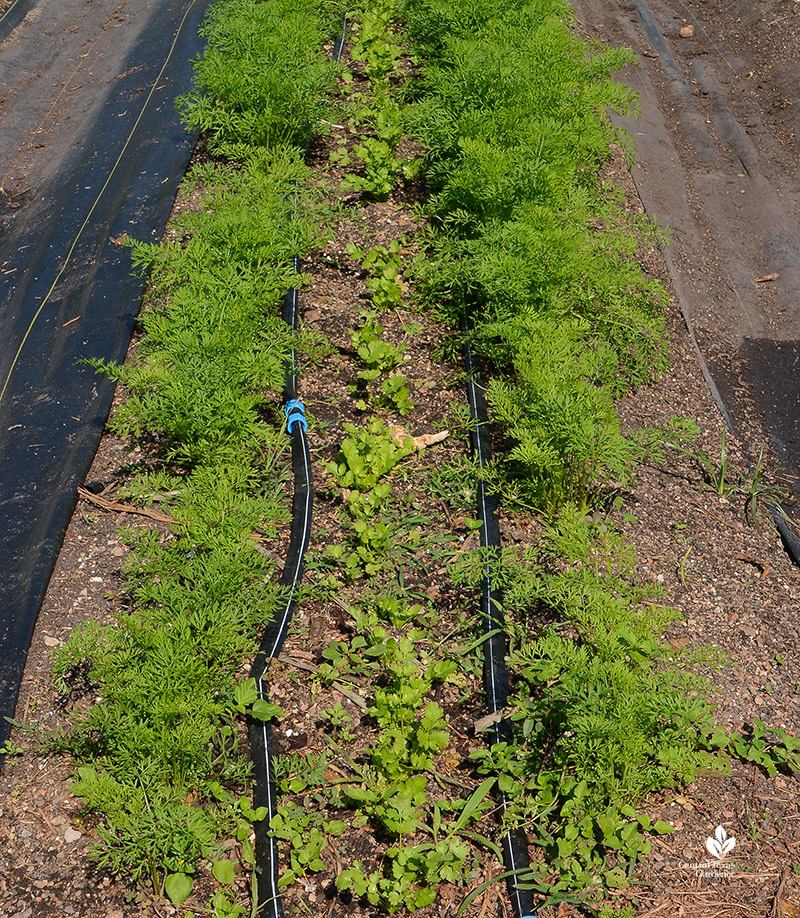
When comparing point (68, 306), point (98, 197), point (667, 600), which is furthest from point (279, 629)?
point (98, 197)

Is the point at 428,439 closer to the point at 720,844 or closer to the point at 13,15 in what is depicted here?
the point at 720,844

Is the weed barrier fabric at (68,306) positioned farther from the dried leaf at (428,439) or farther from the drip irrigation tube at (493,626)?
the drip irrigation tube at (493,626)

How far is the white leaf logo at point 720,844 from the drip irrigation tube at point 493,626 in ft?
2.08

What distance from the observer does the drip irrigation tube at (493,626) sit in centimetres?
288

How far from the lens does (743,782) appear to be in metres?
3.15

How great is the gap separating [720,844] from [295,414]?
2621 millimetres

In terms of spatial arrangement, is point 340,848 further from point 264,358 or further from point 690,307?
point 690,307

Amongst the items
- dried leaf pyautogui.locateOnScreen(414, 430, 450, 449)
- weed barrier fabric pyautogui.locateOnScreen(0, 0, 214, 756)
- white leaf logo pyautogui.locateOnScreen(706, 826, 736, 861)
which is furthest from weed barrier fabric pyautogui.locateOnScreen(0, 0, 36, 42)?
white leaf logo pyautogui.locateOnScreen(706, 826, 736, 861)

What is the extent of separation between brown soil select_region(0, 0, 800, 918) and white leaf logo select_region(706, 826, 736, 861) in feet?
0.08

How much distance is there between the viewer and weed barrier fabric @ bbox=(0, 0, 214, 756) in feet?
12.7

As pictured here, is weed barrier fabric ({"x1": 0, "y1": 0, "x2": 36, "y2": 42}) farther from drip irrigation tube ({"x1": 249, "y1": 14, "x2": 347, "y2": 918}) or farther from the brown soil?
drip irrigation tube ({"x1": 249, "y1": 14, "x2": 347, "y2": 918})

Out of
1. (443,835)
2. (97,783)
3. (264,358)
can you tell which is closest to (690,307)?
(264,358)

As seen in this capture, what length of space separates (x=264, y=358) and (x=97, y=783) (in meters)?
2.10

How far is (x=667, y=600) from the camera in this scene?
12.3 feet
